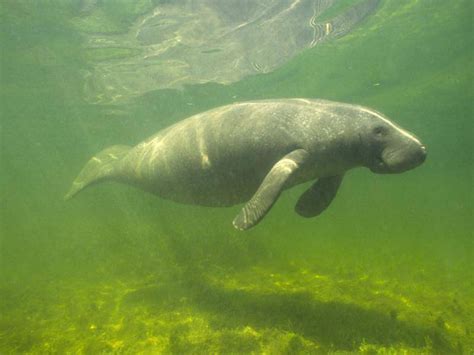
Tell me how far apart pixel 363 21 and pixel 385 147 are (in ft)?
42.9

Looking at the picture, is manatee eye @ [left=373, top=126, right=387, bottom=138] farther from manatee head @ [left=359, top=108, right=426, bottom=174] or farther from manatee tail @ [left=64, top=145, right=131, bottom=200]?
manatee tail @ [left=64, top=145, right=131, bottom=200]

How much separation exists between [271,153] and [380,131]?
143 centimetres

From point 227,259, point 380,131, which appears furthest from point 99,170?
point 380,131

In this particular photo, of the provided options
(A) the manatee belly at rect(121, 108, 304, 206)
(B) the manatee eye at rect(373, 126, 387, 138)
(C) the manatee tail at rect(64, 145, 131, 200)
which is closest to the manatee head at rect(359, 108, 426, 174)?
(B) the manatee eye at rect(373, 126, 387, 138)

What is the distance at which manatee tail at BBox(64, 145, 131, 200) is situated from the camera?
8664 millimetres

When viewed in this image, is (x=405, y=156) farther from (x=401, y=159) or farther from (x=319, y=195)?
(x=319, y=195)

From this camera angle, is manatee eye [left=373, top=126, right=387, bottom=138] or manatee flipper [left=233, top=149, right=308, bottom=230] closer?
manatee flipper [left=233, top=149, right=308, bottom=230]

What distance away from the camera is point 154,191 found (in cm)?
Answer: 703

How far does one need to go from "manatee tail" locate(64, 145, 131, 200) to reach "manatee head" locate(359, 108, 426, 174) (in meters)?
5.73

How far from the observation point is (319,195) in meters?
5.81

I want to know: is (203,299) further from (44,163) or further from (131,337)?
(44,163)

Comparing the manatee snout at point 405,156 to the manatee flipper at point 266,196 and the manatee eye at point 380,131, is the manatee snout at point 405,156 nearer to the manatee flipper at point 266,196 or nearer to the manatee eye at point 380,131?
the manatee eye at point 380,131

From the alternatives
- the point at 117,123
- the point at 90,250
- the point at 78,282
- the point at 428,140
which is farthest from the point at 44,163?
the point at 428,140

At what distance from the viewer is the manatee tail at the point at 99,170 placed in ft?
28.4
